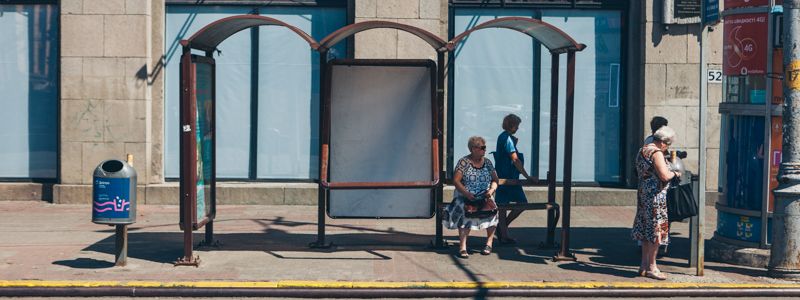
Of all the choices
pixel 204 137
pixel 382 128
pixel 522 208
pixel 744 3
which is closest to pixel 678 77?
pixel 744 3

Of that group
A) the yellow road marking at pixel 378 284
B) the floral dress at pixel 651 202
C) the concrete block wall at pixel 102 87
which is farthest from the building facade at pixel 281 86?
the yellow road marking at pixel 378 284

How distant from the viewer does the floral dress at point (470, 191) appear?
11.8 meters

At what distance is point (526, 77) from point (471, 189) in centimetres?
543

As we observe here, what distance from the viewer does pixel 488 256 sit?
A: 11875 mm

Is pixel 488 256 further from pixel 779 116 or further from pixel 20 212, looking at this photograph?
pixel 20 212

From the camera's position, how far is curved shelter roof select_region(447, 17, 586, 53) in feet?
37.3

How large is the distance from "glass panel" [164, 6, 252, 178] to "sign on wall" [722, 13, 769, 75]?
24.8 ft

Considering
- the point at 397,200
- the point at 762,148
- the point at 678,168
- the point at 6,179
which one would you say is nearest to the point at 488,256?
the point at 397,200

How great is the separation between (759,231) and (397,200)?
3.81 metres

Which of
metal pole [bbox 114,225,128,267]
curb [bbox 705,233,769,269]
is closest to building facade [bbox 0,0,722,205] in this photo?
curb [bbox 705,233,769,269]

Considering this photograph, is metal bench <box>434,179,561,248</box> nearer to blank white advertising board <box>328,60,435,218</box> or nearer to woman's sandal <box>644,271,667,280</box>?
blank white advertising board <box>328,60,435,218</box>

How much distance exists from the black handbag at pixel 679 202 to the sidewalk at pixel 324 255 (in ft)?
1.96

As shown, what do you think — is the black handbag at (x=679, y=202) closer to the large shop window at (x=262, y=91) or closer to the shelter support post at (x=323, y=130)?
the shelter support post at (x=323, y=130)

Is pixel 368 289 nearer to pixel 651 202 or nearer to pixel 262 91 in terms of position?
pixel 651 202
